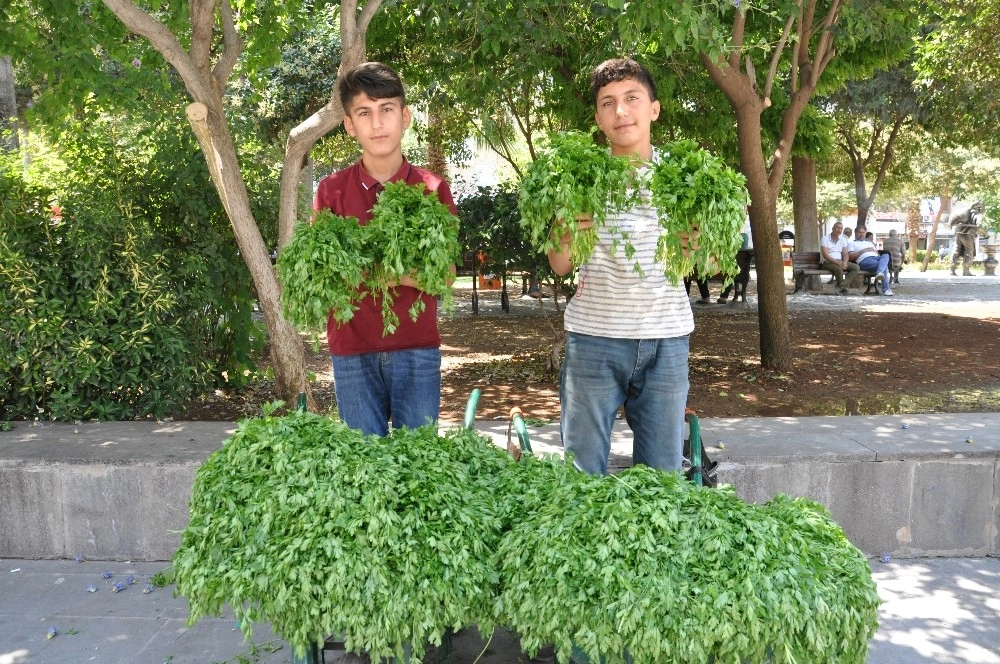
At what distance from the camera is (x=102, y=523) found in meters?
4.42

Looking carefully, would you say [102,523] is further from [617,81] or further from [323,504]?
[617,81]

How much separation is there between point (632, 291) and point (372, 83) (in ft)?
3.78

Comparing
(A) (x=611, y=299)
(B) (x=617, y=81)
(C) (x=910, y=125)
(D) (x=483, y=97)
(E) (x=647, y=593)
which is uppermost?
(C) (x=910, y=125)

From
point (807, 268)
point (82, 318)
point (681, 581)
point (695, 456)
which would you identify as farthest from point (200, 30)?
point (807, 268)

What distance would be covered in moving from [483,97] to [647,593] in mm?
7157

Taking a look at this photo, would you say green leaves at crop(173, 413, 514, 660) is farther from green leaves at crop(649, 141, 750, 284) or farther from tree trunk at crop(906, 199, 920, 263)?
tree trunk at crop(906, 199, 920, 263)

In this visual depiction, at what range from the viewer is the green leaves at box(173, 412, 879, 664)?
2.12m

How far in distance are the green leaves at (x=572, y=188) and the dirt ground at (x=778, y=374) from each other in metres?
3.26

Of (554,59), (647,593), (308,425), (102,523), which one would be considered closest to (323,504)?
(308,425)

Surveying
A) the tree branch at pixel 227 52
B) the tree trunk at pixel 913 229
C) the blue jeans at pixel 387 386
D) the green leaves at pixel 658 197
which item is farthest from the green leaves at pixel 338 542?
the tree trunk at pixel 913 229

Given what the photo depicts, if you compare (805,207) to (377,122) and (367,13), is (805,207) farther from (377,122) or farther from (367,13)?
(377,122)

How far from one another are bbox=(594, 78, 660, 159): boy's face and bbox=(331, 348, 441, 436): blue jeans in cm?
102

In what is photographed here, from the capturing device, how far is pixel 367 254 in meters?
2.77

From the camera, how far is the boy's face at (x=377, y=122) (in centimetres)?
298
